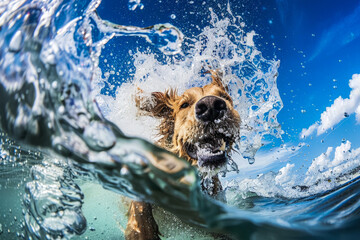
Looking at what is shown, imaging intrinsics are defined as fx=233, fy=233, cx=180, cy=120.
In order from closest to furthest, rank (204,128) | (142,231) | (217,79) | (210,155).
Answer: (142,231)
(204,128)
(210,155)
(217,79)

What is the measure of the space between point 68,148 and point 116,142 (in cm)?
53

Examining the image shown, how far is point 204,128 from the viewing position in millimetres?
3170

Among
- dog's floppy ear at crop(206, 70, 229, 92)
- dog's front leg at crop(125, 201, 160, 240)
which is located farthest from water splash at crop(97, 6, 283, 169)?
dog's front leg at crop(125, 201, 160, 240)

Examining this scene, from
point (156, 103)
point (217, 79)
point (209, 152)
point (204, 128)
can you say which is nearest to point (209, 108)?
point (204, 128)

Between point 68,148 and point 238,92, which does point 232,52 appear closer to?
point 238,92

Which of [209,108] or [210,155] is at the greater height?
[209,108]

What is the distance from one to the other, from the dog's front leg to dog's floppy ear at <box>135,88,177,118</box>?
1658 mm

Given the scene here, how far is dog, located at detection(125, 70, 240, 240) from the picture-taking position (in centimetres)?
310

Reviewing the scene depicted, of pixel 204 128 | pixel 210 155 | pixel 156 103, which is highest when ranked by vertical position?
pixel 156 103

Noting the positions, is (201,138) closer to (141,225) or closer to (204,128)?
(204,128)

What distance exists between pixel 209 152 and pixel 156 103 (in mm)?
1495

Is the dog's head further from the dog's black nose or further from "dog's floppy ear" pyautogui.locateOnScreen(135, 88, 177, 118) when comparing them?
"dog's floppy ear" pyautogui.locateOnScreen(135, 88, 177, 118)

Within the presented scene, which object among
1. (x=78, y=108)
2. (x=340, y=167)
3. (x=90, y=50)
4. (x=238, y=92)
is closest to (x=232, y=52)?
(x=238, y=92)

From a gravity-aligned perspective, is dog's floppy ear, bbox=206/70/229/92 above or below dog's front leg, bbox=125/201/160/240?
above
